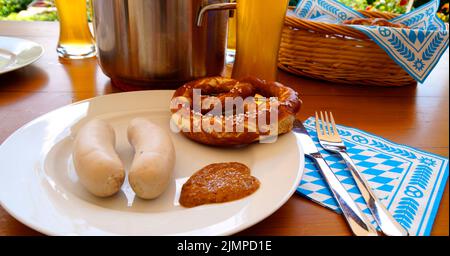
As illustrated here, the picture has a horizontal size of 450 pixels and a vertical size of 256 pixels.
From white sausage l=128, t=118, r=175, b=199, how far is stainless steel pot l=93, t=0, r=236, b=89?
240 mm

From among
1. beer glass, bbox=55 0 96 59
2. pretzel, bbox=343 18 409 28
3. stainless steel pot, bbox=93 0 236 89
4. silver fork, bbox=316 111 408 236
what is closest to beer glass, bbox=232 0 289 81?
stainless steel pot, bbox=93 0 236 89

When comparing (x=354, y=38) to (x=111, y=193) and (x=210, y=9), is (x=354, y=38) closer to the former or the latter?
(x=210, y=9)

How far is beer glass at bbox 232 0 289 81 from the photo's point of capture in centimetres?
74

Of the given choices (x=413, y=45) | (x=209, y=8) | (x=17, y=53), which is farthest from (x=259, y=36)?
(x=17, y=53)

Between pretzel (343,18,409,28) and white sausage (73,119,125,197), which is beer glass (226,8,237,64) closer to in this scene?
pretzel (343,18,409,28)

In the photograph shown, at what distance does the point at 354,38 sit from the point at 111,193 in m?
0.63

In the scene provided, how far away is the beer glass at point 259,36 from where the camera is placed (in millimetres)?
736

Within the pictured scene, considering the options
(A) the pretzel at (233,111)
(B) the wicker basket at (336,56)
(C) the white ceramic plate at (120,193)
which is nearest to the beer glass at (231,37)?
(B) the wicker basket at (336,56)

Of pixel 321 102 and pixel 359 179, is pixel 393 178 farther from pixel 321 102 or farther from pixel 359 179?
pixel 321 102

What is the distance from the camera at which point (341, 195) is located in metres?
0.48
